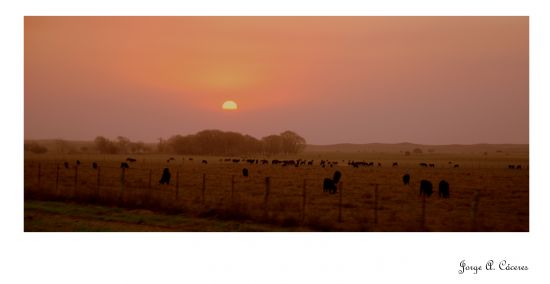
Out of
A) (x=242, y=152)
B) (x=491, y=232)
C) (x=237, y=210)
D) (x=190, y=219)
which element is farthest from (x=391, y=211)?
(x=242, y=152)

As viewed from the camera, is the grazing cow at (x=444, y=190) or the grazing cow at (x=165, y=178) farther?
the grazing cow at (x=165, y=178)

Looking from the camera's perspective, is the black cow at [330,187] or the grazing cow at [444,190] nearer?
the grazing cow at [444,190]

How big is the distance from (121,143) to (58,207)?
121261 millimetres

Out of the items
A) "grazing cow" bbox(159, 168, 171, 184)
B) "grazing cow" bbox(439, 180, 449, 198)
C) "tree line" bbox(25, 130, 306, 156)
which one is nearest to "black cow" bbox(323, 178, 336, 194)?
"grazing cow" bbox(439, 180, 449, 198)

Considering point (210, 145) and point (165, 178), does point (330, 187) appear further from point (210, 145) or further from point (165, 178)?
point (210, 145)

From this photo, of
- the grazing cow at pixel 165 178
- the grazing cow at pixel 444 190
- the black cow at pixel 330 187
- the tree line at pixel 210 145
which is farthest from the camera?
the tree line at pixel 210 145

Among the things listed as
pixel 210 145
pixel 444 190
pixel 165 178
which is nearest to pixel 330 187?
pixel 444 190

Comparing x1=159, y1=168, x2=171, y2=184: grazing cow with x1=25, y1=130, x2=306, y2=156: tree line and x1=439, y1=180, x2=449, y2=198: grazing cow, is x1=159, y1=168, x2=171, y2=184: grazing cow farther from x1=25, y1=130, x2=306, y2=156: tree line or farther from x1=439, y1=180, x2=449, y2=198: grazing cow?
x1=25, y1=130, x2=306, y2=156: tree line

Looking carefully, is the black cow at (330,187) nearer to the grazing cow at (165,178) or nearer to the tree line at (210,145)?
the grazing cow at (165,178)

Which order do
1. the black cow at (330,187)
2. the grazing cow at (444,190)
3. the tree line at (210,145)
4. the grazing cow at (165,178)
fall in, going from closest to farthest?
the grazing cow at (444,190)
the black cow at (330,187)
the grazing cow at (165,178)
the tree line at (210,145)

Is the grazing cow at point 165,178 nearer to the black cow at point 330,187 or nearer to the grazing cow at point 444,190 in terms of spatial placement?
the black cow at point 330,187

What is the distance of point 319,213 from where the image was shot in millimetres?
16719

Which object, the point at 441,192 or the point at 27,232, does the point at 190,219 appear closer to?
the point at 27,232

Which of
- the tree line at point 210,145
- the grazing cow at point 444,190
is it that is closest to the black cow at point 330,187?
the grazing cow at point 444,190
